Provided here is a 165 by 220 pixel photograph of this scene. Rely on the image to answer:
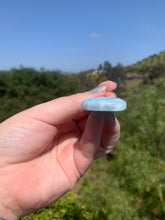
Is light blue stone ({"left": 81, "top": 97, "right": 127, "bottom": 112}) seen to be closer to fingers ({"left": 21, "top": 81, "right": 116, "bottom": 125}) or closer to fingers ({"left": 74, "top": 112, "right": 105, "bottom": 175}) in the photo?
fingers ({"left": 74, "top": 112, "right": 105, "bottom": 175})

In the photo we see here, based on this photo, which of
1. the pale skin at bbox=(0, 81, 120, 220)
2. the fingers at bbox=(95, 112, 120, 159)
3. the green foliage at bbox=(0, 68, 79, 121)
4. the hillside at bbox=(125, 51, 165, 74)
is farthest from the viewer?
the hillside at bbox=(125, 51, 165, 74)

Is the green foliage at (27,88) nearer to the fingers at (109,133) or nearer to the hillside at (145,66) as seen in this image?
the fingers at (109,133)

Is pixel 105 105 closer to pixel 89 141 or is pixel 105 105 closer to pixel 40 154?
pixel 89 141

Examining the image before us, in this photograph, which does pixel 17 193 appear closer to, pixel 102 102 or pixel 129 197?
pixel 102 102

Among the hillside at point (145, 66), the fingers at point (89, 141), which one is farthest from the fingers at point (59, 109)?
the hillside at point (145, 66)

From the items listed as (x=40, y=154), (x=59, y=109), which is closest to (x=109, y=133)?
(x=59, y=109)

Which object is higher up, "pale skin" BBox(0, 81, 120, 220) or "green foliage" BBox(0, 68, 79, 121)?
"green foliage" BBox(0, 68, 79, 121)

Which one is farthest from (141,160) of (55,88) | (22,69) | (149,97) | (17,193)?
(22,69)

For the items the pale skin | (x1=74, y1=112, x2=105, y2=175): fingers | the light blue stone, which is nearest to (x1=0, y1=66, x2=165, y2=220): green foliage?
the pale skin
